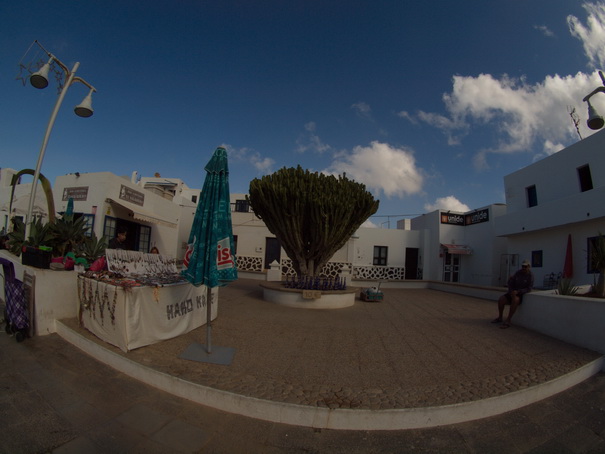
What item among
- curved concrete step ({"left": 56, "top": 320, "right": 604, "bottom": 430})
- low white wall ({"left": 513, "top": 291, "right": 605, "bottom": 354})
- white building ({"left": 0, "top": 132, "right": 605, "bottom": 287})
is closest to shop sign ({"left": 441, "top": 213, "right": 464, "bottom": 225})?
white building ({"left": 0, "top": 132, "right": 605, "bottom": 287})

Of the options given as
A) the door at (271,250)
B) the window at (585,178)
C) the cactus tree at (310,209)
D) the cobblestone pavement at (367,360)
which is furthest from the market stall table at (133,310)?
the window at (585,178)

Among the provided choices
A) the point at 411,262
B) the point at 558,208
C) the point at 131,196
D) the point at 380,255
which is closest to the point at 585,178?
the point at 558,208

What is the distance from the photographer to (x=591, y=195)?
10.4 metres

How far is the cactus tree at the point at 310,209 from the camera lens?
854 centimetres

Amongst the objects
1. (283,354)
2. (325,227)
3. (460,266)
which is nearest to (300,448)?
(283,354)

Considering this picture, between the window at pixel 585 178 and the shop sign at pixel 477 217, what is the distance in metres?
6.45

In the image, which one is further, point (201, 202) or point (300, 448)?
point (201, 202)

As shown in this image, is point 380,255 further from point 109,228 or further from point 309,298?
point 109,228

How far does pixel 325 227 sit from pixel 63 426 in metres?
6.98

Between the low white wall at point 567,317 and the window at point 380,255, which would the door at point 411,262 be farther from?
the low white wall at point 567,317

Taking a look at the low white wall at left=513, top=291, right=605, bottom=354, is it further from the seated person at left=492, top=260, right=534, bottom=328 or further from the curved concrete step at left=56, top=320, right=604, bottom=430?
the curved concrete step at left=56, top=320, right=604, bottom=430

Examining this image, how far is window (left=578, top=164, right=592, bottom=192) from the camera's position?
38.2 ft

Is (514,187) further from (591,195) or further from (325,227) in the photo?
(325,227)

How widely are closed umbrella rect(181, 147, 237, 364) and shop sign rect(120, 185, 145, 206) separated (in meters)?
10.9
